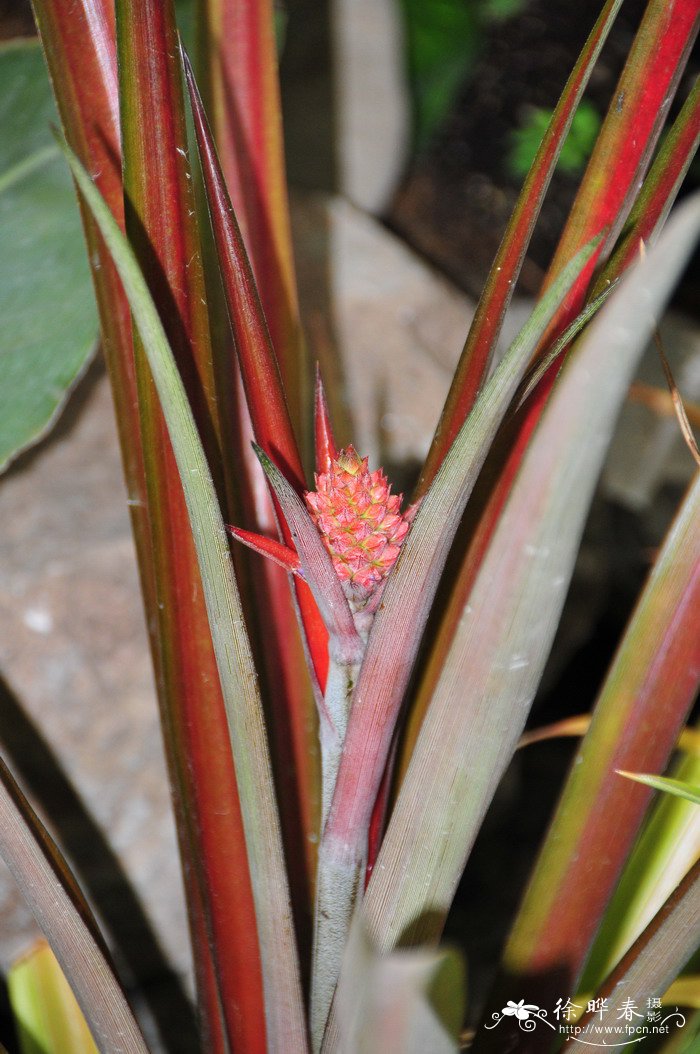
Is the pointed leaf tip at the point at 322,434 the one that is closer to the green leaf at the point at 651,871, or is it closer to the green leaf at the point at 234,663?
the green leaf at the point at 234,663

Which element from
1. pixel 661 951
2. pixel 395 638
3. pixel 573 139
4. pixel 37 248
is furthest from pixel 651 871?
pixel 573 139

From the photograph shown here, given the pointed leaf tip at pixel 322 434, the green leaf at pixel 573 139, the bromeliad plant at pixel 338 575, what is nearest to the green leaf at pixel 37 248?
the bromeliad plant at pixel 338 575

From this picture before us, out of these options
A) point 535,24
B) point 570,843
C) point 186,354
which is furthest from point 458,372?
point 535,24

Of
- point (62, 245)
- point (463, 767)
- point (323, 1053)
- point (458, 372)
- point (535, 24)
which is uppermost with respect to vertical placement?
point (535, 24)

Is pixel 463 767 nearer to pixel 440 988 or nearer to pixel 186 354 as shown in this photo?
pixel 440 988

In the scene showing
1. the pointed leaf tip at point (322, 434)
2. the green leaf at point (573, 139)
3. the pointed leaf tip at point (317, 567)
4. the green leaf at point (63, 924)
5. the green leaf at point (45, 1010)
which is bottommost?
the green leaf at point (45, 1010)

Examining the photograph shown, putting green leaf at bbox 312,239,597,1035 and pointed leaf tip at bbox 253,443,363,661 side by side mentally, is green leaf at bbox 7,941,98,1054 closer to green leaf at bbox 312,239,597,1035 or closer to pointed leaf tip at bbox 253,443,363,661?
green leaf at bbox 312,239,597,1035
